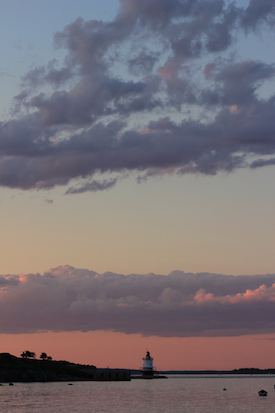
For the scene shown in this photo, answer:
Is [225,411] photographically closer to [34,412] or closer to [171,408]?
[171,408]

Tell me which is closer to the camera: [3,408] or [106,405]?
[3,408]

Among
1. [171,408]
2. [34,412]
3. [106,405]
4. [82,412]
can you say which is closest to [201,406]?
[171,408]

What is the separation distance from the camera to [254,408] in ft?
394

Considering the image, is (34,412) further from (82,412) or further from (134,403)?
(134,403)

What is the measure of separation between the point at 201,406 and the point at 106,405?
72.9ft

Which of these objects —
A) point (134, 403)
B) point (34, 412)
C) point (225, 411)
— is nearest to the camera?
point (34, 412)

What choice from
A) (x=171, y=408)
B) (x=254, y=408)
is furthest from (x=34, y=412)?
(x=254, y=408)

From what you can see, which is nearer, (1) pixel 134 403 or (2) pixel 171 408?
(2) pixel 171 408

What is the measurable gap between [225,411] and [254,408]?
1133cm

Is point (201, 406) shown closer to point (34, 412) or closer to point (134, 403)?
point (134, 403)

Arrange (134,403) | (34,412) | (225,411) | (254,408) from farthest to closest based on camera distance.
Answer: (134,403), (254,408), (225,411), (34,412)

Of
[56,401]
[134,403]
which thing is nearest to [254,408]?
[134,403]

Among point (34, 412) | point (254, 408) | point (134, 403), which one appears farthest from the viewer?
point (134, 403)

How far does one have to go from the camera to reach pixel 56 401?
434 ft
